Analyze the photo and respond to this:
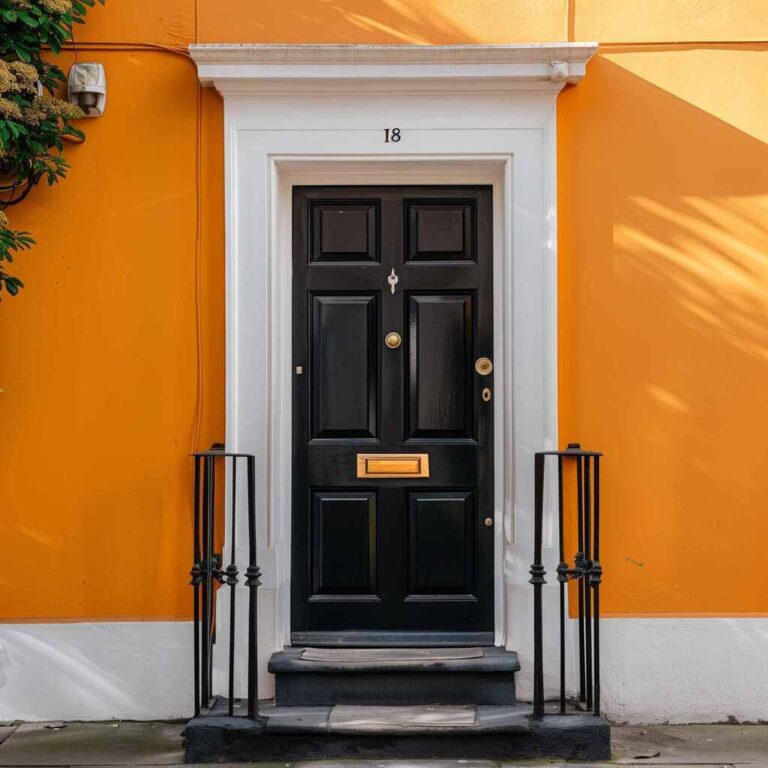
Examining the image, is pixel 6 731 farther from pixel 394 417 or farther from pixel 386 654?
pixel 394 417

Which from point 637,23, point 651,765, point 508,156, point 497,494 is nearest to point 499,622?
point 497,494

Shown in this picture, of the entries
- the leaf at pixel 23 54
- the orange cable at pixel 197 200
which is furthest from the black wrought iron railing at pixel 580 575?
the leaf at pixel 23 54

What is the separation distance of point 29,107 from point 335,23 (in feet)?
4.81

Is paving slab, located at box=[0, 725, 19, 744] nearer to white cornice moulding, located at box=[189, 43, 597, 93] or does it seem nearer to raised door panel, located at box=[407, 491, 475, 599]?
raised door panel, located at box=[407, 491, 475, 599]

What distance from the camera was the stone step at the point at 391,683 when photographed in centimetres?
468

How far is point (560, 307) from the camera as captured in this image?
15.9ft

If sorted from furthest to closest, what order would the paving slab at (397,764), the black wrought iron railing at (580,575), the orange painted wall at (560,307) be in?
the orange painted wall at (560,307), the black wrought iron railing at (580,575), the paving slab at (397,764)

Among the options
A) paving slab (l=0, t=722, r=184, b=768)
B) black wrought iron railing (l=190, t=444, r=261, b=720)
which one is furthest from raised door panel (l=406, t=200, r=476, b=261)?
paving slab (l=0, t=722, r=184, b=768)

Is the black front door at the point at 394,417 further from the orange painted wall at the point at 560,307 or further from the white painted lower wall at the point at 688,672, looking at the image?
the white painted lower wall at the point at 688,672

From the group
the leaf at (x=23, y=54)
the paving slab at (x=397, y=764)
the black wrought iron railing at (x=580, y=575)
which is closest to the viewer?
the paving slab at (x=397, y=764)

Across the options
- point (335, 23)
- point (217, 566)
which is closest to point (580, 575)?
point (217, 566)

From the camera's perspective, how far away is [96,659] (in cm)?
481

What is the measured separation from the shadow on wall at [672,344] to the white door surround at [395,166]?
19 centimetres

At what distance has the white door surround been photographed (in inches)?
188
